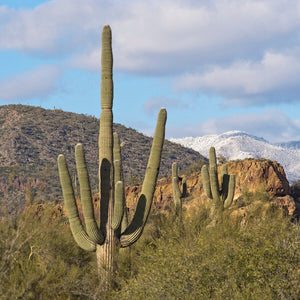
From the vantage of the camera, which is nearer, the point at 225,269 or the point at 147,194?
the point at 225,269

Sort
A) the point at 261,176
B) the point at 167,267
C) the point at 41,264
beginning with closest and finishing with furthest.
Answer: the point at 41,264
the point at 167,267
the point at 261,176

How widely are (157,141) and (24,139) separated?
6656 cm

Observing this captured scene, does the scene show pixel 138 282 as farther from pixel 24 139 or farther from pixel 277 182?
pixel 24 139

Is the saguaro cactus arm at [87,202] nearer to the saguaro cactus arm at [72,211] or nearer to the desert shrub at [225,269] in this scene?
the saguaro cactus arm at [72,211]

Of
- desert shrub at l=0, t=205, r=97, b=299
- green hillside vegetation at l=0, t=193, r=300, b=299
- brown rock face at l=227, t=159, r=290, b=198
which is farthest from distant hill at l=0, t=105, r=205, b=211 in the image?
green hillside vegetation at l=0, t=193, r=300, b=299

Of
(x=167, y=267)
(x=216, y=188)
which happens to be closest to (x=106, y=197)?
(x=167, y=267)

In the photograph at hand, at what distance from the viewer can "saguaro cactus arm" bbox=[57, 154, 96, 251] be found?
12.6m

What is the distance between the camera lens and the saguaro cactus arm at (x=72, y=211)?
12.6 metres

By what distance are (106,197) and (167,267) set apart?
8.95ft

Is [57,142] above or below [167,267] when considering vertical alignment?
above

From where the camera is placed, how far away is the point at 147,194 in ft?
44.7

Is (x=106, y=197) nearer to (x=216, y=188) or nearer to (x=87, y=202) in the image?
(x=87, y=202)

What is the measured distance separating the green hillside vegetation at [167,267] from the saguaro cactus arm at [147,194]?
536mm

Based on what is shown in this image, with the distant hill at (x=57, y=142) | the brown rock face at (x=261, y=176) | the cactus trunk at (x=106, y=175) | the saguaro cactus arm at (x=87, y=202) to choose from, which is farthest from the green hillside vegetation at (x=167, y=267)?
the distant hill at (x=57, y=142)
